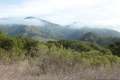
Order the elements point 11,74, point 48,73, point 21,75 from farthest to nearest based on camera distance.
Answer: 1. point 48,73
2. point 21,75
3. point 11,74

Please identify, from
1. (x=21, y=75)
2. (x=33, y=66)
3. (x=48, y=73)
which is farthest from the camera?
(x=33, y=66)

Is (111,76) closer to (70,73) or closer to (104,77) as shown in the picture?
(104,77)

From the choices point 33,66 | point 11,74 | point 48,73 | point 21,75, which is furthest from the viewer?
point 33,66

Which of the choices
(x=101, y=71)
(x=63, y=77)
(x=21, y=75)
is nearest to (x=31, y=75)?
(x=21, y=75)

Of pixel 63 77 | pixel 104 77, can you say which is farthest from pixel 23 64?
pixel 104 77

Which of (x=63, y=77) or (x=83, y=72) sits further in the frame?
(x=83, y=72)

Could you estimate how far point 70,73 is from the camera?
7.29 m

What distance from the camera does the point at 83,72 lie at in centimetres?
729

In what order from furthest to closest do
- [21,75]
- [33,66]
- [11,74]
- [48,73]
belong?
1. [33,66]
2. [48,73]
3. [21,75]
4. [11,74]

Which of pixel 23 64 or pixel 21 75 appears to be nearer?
pixel 21 75

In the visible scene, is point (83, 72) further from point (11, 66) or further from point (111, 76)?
point (11, 66)

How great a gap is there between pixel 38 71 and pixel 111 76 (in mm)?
1632

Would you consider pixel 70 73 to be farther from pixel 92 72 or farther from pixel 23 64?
pixel 23 64

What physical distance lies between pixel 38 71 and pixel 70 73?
0.83 meters
